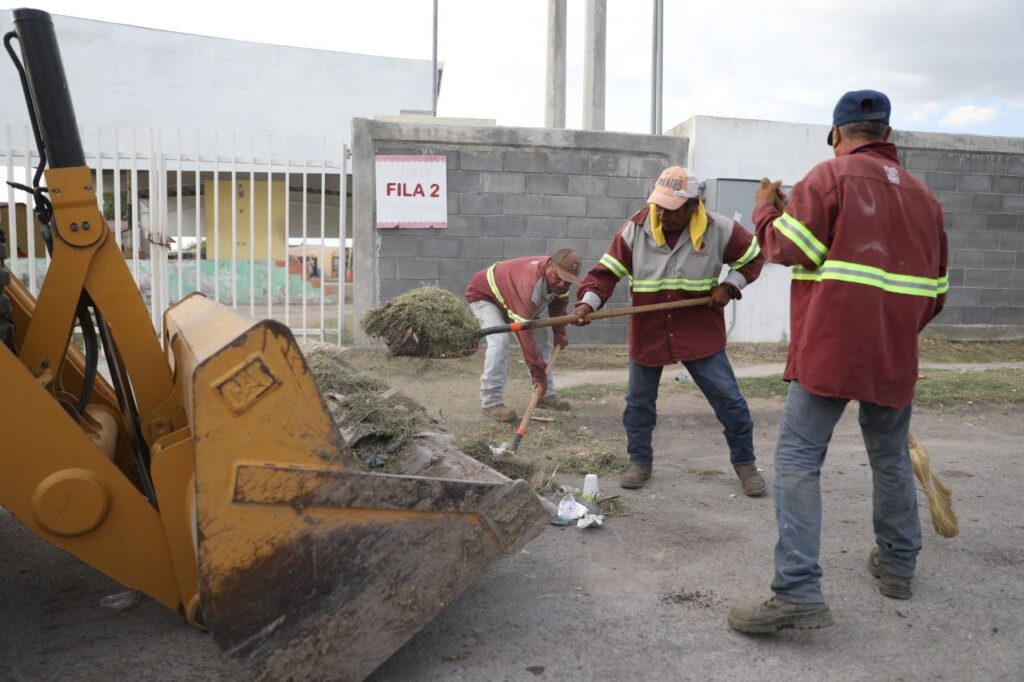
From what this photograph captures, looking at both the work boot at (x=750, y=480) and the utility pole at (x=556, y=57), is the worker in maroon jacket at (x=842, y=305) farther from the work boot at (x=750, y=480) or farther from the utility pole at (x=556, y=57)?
the utility pole at (x=556, y=57)

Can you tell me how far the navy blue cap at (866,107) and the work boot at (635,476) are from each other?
7.49ft

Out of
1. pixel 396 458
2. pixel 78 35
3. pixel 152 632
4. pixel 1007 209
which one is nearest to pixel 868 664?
pixel 396 458

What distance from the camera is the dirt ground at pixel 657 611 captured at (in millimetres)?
2551

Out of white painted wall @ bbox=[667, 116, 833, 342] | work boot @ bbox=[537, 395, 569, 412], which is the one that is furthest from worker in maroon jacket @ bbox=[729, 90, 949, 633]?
white painted wall @ bbox=[667, 116, 833, 342]

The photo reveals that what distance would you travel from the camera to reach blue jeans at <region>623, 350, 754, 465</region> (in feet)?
14.3

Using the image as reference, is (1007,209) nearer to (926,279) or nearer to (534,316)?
(534,316)

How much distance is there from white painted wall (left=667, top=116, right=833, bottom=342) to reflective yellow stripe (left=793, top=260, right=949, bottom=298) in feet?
22.9

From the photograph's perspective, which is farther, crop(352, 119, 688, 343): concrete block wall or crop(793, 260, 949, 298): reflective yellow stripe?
crop(352, 119, 688, 343): concrete block wall

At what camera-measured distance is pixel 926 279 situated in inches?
110

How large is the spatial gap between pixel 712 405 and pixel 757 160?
20.4ft

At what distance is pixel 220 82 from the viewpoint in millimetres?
24562

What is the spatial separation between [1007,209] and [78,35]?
A: 24.1m

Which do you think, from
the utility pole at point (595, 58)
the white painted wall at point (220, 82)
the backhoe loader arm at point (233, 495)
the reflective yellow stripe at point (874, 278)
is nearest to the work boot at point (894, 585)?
the reflective yellow stripe at point (874, 278)

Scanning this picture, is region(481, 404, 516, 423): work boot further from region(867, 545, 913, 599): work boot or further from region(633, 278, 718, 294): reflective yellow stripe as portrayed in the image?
region(867, 545, 913, 599): work boot
